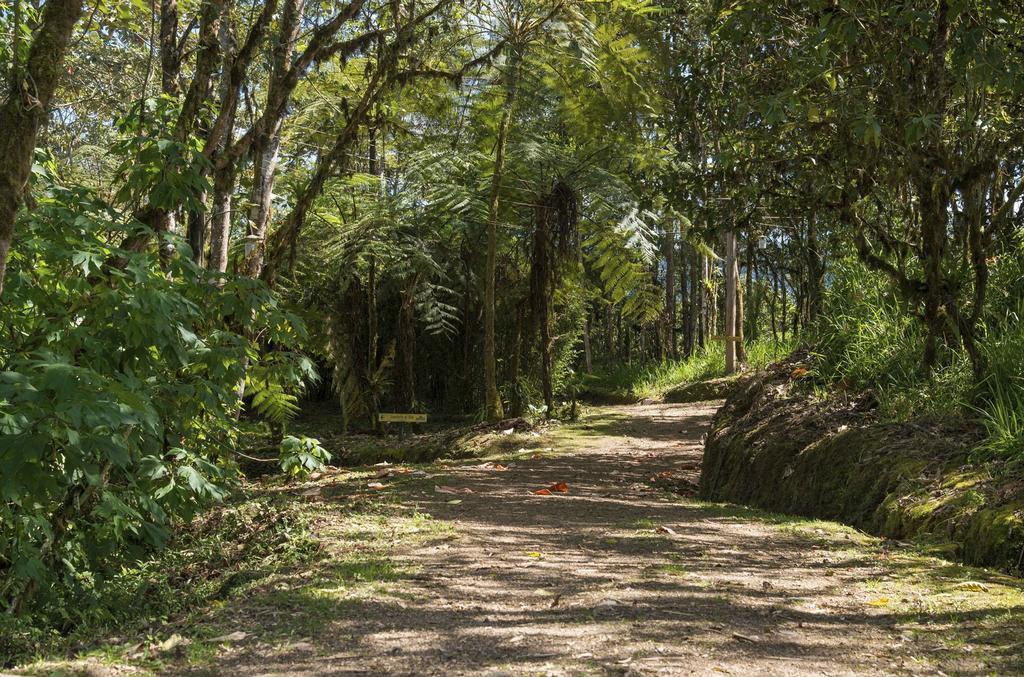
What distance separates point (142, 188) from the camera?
16.4 feet

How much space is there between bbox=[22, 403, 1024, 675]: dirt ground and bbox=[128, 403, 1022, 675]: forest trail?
0.04 feet

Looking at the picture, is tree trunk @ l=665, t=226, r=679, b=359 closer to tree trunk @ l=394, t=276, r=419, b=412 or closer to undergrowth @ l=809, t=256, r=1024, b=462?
tree trunk @ l=394, t=276, r=419, b=412

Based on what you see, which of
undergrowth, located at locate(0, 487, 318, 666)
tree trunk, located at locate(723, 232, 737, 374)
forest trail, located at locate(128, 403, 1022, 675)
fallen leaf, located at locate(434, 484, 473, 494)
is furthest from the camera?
tree trunk, located at locate(723, 232, 737, 374)

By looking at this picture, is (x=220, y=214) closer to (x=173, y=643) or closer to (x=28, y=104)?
(x=28, y=104)

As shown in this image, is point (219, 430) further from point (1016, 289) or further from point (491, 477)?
point (1016, 289)

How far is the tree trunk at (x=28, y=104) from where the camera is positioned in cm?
336

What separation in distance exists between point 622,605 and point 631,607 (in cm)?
5

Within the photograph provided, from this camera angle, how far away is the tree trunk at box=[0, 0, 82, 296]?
3363 millimetres

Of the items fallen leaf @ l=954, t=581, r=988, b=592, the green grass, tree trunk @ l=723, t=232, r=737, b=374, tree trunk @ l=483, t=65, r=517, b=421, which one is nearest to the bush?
fallen leaf @ l=954, t=581, r=988, b=592

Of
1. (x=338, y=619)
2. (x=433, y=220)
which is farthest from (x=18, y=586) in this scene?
(x=433, y=220)

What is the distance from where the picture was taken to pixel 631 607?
4.01 metres

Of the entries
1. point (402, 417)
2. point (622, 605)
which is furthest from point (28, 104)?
point (402, 417)

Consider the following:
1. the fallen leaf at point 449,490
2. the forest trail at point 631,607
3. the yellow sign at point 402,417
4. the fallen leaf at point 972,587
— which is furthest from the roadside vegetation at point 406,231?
the fallen leaf at point 449,490

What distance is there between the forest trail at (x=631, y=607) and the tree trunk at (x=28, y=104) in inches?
77.6
